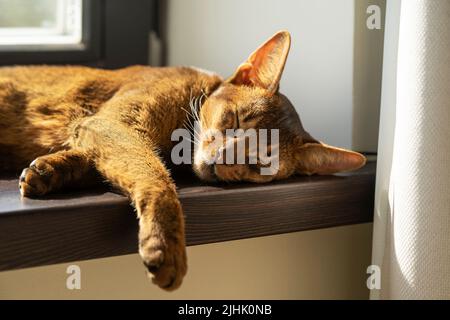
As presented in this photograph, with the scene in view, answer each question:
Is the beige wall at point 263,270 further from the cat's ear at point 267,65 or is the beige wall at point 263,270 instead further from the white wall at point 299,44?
the cat's ear at point 267,65

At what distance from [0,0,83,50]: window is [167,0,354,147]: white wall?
278mm

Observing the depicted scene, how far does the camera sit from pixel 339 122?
1360 mm

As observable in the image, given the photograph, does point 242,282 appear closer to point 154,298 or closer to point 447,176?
point 154,298

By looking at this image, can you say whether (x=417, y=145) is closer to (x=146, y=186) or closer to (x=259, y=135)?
(x=259, y=135)

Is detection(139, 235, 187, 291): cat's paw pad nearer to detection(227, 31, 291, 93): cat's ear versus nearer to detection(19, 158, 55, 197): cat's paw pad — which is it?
detection(19, 158, 55, 197): cat's paw pad

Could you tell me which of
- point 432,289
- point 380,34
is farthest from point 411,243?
point 380,34

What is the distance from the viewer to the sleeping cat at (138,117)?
1.08 m

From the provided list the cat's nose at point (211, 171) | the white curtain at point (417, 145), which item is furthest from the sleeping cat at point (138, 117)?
the white curtain at point (417, 145)

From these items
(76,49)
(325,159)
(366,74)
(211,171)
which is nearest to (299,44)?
(366,74)

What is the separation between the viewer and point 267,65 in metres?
1.25

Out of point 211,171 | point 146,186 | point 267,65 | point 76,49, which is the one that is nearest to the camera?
point 146,186

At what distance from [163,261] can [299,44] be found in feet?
2.41

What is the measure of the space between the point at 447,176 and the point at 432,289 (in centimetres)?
20

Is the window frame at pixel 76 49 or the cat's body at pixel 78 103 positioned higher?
the window frame at pixel 76 49
